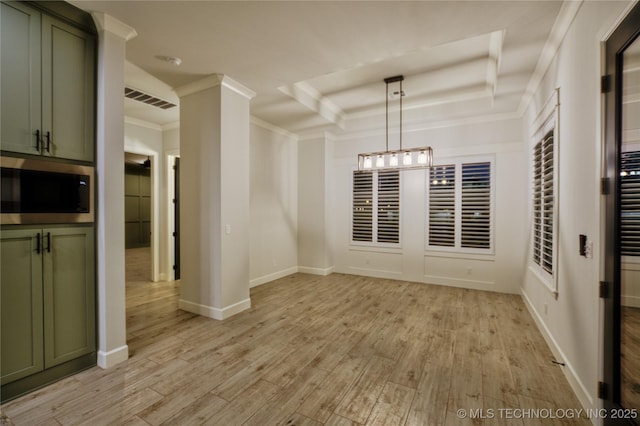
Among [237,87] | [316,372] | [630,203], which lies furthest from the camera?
[237,87]

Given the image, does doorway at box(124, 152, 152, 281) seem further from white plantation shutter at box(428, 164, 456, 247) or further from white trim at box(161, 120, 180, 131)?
white plantation shutter at box(428, 164, 456, 247)

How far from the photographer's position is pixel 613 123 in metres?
1.71

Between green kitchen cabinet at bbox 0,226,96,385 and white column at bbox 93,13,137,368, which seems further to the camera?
white column at bbox 93,13,137,368

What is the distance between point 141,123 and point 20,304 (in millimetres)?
4224

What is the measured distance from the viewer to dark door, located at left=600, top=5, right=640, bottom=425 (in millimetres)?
1557

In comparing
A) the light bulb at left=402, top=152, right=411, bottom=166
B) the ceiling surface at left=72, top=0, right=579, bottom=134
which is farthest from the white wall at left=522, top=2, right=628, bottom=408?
the light bulb at left=402, top=152, right=411, bottom=166

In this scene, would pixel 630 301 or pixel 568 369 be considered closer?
pixel 630 301

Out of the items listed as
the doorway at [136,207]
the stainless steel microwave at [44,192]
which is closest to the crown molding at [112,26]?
the stainless steel microwave at [44,192]

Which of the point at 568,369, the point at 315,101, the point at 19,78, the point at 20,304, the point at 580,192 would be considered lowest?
the point at 568,369

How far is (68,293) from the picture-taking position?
240 cm

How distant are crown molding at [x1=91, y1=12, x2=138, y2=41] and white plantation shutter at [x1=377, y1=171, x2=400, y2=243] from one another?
15.0ft

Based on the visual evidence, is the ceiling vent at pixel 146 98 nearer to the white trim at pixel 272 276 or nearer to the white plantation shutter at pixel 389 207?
the white trim at pixel 272 276

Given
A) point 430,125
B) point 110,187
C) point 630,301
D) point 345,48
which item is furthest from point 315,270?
point 630,301

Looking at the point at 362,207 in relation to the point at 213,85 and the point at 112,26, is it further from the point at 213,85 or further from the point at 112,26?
the point at 112,26
